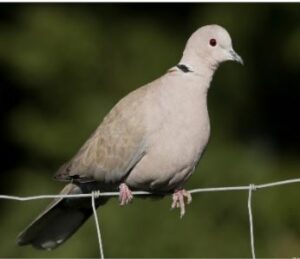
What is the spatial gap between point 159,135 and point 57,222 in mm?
623

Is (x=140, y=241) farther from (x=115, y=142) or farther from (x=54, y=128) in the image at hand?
(x=115, y=142)

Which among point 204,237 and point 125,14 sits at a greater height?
point 125,14

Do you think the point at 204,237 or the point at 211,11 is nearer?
the point at 204,237

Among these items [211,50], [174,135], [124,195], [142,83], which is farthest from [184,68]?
[142,83]

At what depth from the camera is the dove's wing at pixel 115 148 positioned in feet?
14.0

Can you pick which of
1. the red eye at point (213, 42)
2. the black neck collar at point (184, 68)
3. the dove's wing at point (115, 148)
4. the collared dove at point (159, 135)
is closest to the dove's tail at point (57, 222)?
the collared dove at point (159, 135)

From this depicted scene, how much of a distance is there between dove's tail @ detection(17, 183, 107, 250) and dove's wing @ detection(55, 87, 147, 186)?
207 millimetres

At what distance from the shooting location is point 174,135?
4.21m

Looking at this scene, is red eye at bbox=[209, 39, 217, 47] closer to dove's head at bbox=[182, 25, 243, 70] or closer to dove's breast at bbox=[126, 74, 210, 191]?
dove's head at bbox=[182, 25, 243, 70]

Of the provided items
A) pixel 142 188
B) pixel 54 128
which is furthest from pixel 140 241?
pixel 142 188

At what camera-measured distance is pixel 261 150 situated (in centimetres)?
714

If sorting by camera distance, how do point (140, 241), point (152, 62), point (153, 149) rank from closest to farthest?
1. point (153, 149)
2. point (140, 241)
3. point (152, 62)

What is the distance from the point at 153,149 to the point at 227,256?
90.4 inches

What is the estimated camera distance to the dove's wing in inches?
169
